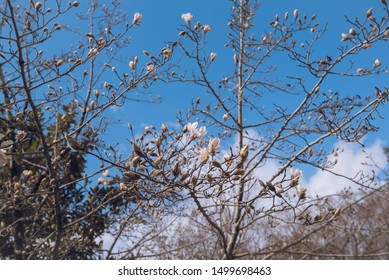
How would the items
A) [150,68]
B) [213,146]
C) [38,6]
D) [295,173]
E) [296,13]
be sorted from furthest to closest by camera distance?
[296,13]
[150,68]
[38,6]
[295,173]
[213,146]

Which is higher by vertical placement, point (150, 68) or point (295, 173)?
point (150, 68)

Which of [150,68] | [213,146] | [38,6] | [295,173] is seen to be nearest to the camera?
[213,146]

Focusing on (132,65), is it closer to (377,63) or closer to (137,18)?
(137,18)

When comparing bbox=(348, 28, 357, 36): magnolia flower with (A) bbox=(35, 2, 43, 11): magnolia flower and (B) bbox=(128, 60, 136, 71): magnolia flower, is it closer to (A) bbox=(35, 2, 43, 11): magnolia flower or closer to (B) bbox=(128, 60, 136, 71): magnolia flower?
(B) bbox=(128, 60, 136, 71): magnolia flower

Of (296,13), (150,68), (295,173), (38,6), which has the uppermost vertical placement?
(296,13)

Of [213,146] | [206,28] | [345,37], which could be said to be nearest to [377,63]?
[345,37]

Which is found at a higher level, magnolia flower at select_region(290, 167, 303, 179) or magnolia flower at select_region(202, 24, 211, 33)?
magnolia flower at select_region(202, 24, 211, 33)

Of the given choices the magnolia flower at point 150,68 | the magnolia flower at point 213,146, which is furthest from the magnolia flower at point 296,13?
the magnolia flower at point 213,146

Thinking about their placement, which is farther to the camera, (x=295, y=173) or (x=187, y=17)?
(x=187, y=17)

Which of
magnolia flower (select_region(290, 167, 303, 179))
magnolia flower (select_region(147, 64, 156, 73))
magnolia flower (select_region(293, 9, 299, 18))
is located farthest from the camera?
magnolia flower (select_region(293, 9, 299, 18))

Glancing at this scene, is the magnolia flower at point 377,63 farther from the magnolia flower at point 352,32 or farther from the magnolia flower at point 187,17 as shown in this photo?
the magnolia flower at point 187,17

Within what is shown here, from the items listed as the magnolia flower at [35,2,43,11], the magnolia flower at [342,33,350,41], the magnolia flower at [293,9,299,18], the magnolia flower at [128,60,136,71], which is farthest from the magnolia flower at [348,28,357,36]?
the magnolia flower at [35,2,43,11]
